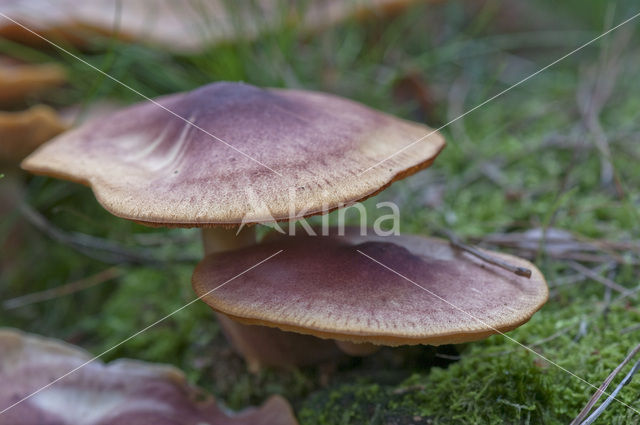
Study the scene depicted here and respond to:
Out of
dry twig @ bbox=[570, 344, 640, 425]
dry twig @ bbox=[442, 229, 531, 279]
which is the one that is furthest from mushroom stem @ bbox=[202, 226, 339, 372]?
dry twig @ bbox=[570, 344, 640, 425]

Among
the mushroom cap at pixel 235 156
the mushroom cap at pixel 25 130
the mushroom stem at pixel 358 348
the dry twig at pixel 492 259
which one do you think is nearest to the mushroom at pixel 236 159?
the mushroom cap at pixel 235 156

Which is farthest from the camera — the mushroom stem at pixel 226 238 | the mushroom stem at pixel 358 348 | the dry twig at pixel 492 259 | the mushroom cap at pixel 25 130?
the mushroom cap at pixel 25 130

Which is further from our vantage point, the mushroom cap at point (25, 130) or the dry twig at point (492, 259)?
the mushroom cap at point (25, 130)

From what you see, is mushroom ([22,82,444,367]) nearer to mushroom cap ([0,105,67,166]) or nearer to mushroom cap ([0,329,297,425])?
mushroom cap ([0,329,297,425])

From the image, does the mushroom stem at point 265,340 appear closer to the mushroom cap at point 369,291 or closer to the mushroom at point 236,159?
the mushroom at point 236,159

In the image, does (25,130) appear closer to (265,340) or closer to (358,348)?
(265,340)

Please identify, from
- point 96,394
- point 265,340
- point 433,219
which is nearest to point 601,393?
point 265,340

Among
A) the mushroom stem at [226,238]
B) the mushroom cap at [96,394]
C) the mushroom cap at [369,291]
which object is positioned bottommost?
the mushroom cap at [96,394]
